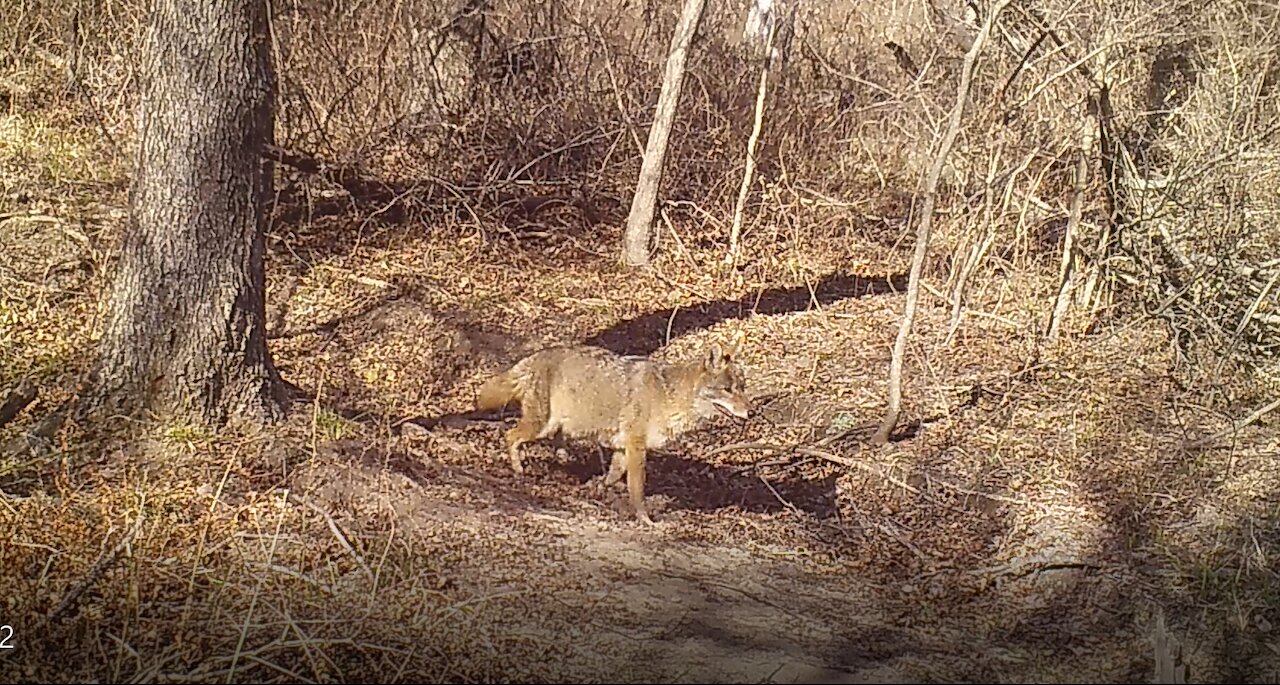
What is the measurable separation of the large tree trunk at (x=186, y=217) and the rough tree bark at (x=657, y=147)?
5.59 metres

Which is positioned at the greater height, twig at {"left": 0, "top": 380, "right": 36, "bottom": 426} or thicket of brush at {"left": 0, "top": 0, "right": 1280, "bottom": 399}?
thicket of brush at {"left": 0, "top": 0, "right": 1280, "bottom": 399}

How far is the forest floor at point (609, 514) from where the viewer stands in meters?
5.20

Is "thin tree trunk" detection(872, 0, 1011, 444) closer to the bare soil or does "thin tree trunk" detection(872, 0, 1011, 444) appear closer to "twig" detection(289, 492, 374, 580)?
the bare soil

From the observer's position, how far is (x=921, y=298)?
11.9m

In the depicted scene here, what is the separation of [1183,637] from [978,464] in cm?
226

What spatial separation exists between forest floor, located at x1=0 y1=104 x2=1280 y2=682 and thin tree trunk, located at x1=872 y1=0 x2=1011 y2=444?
0.27 m

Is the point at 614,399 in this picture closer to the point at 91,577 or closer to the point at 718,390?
the point at 718,390

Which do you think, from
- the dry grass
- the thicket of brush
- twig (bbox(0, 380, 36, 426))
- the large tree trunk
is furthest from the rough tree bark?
twig (bbox(0, 380, 36, 426))

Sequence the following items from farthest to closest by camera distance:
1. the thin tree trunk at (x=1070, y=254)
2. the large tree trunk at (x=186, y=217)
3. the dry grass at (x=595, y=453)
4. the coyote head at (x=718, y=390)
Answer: the thin tree trunk at (x=1070, y=254) → the coyote head at (x=718, y=390) → the large tree trunk at (x=186, y=217) → the dry grass at (x=595, y=453)

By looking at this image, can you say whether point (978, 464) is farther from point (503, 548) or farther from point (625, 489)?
point (503, 548)

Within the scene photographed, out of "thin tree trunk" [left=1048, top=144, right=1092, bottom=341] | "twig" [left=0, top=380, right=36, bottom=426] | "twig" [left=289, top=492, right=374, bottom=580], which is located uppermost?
"thin tree trunk" [left=1048, top=144, right=1092, bottom=341]

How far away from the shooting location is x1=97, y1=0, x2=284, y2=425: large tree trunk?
6570 mm

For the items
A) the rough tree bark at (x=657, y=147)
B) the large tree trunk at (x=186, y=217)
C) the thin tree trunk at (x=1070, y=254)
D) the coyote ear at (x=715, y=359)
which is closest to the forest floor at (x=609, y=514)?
the thin tree trunk at (x=1070, y=254)

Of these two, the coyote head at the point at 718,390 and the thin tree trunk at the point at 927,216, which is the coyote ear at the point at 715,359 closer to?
the coyote head at the point at 718,390
